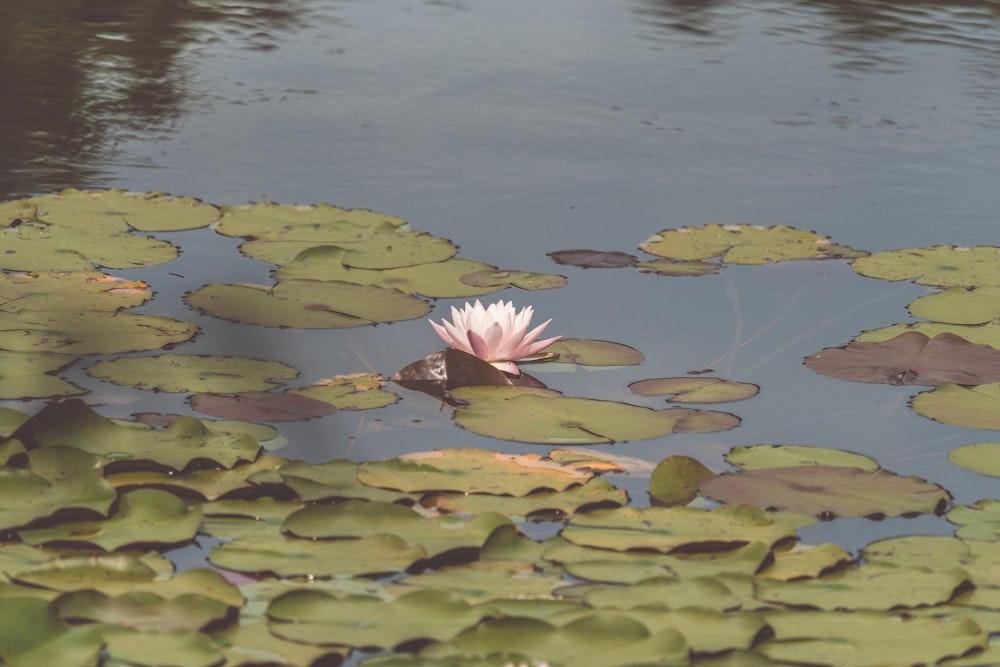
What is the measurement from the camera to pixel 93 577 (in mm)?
1393

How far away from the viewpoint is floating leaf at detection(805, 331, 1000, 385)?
2162 millimetres

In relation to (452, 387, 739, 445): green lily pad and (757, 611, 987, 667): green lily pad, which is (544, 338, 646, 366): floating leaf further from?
(757, 611, 987, 667): green lily pad

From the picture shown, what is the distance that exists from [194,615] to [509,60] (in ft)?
10.6

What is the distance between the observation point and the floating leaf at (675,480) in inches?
67.2

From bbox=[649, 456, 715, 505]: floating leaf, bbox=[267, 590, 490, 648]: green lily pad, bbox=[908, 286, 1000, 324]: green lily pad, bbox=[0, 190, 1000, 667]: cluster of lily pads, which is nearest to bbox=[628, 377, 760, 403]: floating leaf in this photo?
bbox=[0, 190, 1000, 667]: cluster of lily pads

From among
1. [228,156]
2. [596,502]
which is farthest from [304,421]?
[228,156]

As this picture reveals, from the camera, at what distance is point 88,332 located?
2229 millimetres

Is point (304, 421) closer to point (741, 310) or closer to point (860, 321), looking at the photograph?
point (741, 310)

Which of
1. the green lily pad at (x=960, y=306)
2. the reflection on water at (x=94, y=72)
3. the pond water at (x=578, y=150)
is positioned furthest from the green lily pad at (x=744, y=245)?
the reflection on water at (x=94, y=72)

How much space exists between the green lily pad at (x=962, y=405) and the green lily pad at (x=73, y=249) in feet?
4.98

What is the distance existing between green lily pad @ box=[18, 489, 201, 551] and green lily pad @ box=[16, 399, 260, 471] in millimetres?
115

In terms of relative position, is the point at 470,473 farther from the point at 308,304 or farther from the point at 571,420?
the point at 308,304

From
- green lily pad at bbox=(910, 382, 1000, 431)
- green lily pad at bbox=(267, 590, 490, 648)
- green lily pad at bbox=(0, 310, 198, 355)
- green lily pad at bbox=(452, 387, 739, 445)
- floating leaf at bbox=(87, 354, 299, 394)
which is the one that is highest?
green lily pad at bbox=(267, 590, 490, 648)

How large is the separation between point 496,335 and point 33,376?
75cm
